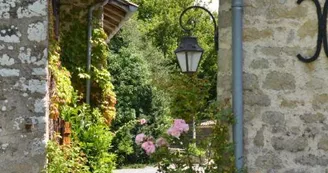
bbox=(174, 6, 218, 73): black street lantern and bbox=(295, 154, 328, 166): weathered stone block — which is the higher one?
bbox=(174, 6, 218, 73): black street lantern

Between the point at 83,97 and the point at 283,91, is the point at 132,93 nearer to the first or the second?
the point at 83,97

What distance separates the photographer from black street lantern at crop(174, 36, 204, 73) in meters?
6.42

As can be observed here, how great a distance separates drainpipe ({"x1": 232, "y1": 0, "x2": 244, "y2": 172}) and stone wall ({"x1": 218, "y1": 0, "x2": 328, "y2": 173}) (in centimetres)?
6

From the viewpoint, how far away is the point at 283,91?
462 centimetres

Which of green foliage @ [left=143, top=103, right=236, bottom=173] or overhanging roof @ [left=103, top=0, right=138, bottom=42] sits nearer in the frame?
green foliage @ [left=143, top=103, right=236, bottom=173]

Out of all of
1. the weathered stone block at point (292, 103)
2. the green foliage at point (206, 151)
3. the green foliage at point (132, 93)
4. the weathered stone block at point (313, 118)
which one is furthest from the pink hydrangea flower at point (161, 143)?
the green foliage at point (132, 93)

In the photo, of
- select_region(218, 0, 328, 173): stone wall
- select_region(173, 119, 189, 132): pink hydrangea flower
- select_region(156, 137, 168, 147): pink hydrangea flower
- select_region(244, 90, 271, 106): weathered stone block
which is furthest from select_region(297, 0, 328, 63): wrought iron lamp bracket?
select_region(156, 137, 168, 147): pink hydrangea flower

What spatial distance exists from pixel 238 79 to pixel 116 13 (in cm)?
552

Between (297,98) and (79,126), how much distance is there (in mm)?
3650

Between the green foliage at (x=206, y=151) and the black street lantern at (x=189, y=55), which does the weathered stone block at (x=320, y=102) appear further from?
the black street lantern at (x=189, y=55)

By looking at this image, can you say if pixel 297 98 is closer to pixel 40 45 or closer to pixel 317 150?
pixel 317 150

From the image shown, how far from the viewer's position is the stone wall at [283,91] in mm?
4582

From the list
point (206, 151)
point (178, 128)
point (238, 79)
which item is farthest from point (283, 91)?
point (178, 128)

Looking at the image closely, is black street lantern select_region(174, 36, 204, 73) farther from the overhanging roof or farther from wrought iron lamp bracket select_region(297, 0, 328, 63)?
the overhanging roof
